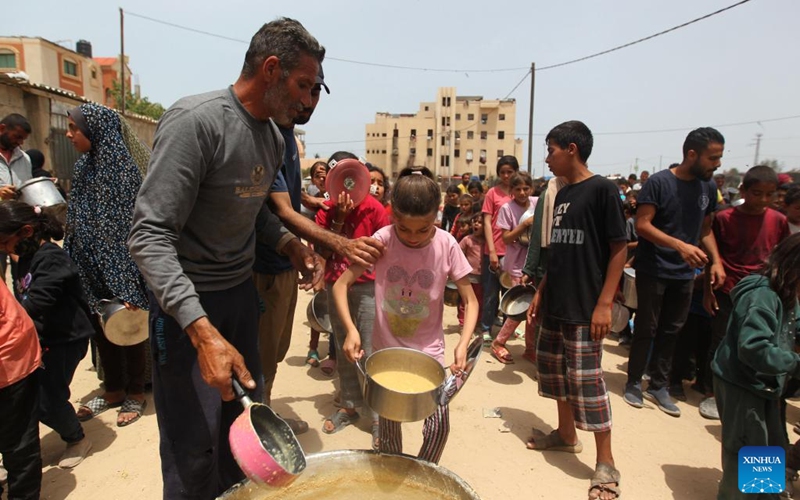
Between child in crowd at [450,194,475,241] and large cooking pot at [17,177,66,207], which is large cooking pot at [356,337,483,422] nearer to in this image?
large cooking pot at [17,177,66,207]

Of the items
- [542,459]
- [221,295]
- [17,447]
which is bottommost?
[542,459]

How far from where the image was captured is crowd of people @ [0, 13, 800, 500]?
1.69m

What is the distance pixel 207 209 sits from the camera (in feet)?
→ 5.59

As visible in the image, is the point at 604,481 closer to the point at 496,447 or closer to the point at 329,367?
the point at 496,447

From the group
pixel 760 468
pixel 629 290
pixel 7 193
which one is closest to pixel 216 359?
pixel 760 468

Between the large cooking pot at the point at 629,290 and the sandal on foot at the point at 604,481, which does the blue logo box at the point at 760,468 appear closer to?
the sandal on foot at the point at 604,481

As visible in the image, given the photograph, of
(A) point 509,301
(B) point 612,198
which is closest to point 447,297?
(A) point 509,301

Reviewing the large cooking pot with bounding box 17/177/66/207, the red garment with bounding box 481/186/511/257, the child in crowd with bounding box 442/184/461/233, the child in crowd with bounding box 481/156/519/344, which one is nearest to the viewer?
the large cooking pot with bounding box 17/177/66/207

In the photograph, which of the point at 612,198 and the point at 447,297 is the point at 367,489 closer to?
the point at 612,198

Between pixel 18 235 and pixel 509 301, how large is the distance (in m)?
4.01

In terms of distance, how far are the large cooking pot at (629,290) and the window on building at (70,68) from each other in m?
38.8

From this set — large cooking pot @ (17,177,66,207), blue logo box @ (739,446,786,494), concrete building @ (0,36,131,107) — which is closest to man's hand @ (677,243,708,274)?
blue logo box @ (739,446,786,494)

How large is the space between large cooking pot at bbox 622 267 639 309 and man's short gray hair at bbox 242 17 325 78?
3.71 m

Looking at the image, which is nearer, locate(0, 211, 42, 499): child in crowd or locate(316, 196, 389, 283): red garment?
locate(0, 211, 42, 499): child in crowd
